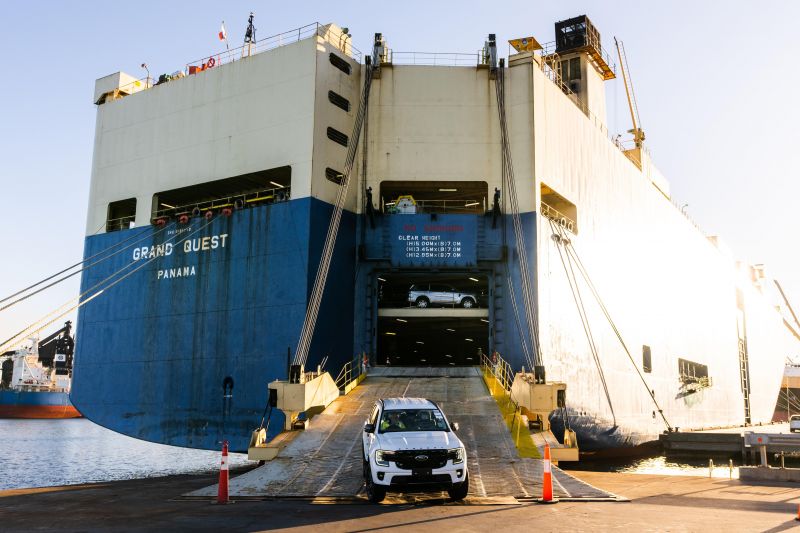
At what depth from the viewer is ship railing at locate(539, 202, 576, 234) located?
101 ft

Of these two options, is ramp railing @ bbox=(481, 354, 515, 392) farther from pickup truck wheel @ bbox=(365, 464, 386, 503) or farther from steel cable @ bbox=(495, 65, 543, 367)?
pickup truck wheel @ bbox=(365, 464, 386, 503)

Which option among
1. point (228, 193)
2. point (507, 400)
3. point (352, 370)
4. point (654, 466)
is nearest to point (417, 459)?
point (507, 400)

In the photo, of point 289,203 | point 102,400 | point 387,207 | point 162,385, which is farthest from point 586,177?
point 102,400

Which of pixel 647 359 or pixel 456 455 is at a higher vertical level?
pixel 647 359

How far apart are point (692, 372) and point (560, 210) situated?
19916 mm

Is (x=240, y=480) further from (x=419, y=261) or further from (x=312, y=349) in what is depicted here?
(x=419, y=261)

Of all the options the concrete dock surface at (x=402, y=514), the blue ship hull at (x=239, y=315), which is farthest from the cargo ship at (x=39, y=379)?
the concrete dock surface at (x=402, y=514)

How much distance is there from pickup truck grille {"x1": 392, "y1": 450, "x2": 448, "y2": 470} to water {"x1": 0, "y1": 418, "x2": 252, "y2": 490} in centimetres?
2015

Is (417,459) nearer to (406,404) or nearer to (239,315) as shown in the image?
(406,404)

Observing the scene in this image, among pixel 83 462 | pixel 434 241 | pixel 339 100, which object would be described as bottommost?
pixel 83 462

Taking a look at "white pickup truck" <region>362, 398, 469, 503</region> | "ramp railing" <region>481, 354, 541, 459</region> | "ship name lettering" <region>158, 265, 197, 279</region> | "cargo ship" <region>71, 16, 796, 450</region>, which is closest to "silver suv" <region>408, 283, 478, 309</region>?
"cargo ship" <region>71, 16, 796, 450</region>

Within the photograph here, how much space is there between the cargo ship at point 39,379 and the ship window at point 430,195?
7521cm

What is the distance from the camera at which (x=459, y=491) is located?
499 inches

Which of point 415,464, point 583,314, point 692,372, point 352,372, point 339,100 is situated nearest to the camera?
point 415,464
